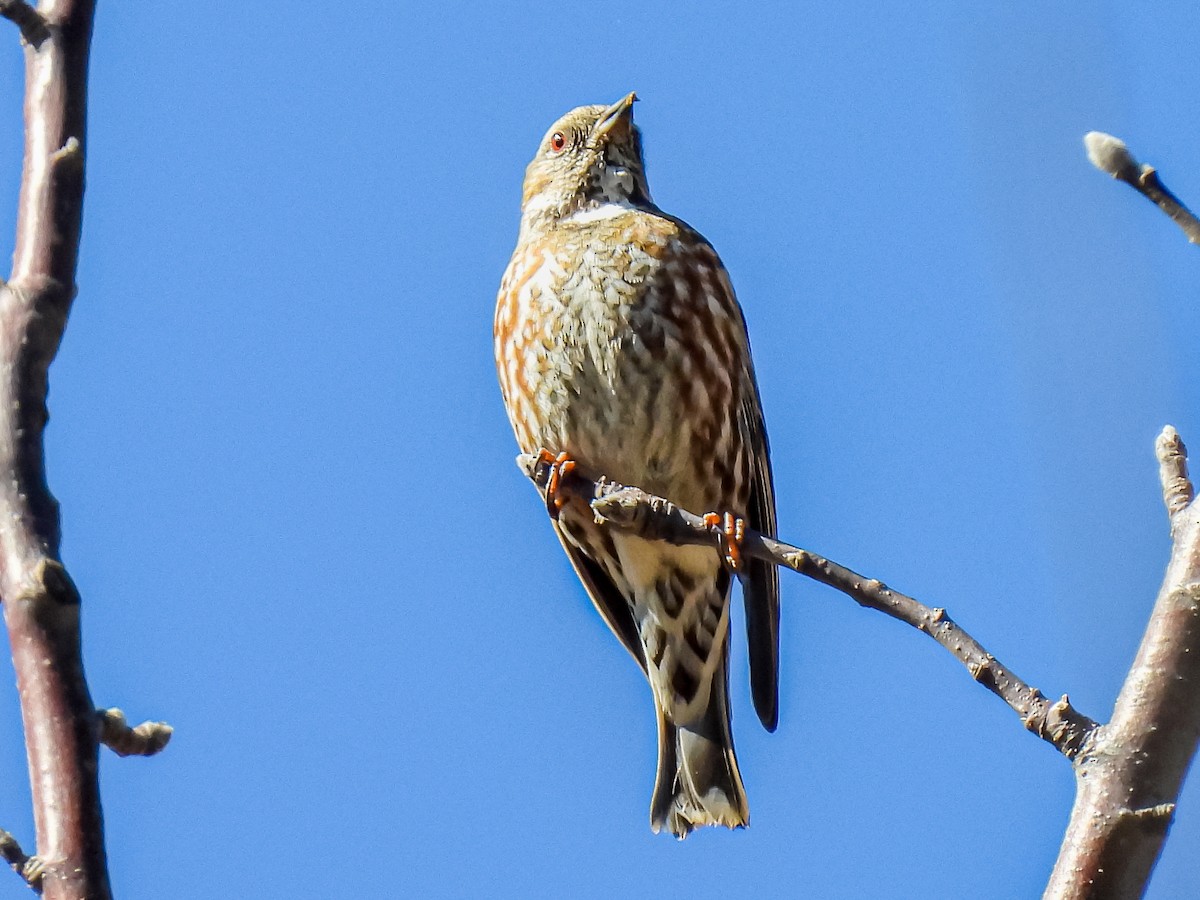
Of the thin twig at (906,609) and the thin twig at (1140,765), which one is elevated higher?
the thin twig at (906,609)

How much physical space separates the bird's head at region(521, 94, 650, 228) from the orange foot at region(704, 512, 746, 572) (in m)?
2.26

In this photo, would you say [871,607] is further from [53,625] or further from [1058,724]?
[53,625]

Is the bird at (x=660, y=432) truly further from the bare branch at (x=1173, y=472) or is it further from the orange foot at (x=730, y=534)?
the bare branch at (x=1173, y=472)

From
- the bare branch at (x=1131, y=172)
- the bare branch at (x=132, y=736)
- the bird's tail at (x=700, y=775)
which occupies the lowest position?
the bare branch at (x=132, y=736)

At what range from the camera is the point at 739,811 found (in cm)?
658

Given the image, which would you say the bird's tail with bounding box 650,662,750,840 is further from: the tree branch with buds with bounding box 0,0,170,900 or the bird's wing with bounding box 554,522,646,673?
the tree branch with buds with bounding box 0,0,170,900

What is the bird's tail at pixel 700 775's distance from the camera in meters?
6.57

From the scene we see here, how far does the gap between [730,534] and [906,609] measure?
1.16 meters

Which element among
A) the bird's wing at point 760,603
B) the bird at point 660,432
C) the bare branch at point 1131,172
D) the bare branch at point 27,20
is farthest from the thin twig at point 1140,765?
the bird's wing at point 760,603

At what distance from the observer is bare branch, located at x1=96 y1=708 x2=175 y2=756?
8.21 ft

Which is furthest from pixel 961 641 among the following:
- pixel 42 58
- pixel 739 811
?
pixel 739 811

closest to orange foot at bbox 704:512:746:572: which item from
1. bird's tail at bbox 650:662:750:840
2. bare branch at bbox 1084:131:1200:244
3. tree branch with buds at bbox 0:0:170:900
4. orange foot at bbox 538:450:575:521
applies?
orange foot at bbox 538:450:575:521

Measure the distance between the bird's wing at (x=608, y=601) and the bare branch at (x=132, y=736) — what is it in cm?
435

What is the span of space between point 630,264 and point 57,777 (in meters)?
4.52
